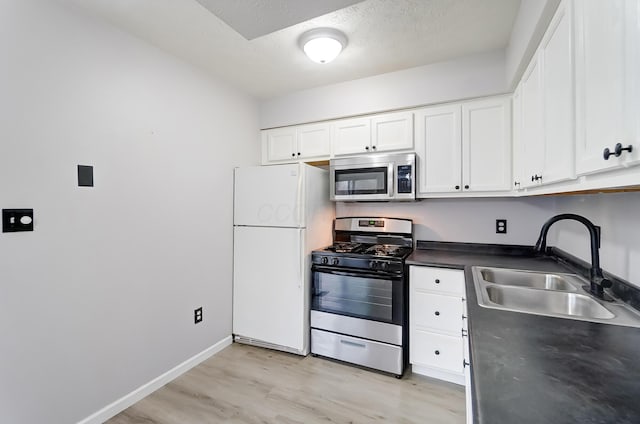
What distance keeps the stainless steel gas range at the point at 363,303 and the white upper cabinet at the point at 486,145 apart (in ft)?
2.46

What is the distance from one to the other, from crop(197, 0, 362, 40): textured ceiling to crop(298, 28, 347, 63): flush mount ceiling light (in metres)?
0.38

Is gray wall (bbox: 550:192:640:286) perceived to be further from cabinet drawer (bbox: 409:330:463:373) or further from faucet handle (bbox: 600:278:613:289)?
cabinet drawer (bbox: 409:330:463:373)

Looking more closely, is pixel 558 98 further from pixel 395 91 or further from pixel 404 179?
pixel 395 91

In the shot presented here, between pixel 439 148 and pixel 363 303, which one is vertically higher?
pixel 439 148

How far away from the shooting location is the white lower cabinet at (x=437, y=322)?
211 centimetres

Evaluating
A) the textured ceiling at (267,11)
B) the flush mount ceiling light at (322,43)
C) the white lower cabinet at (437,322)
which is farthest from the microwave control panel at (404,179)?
the textured ceiling at (267,11)

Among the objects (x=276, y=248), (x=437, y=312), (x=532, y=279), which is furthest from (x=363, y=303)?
(x=532, y=279)

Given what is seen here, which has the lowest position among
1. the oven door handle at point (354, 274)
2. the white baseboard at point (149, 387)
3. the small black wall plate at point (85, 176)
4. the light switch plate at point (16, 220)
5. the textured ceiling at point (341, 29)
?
the white baseboard at point (149, 387)

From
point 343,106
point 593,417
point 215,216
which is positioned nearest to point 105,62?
point 215,216

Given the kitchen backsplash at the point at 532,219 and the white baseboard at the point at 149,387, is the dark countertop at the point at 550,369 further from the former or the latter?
the white baseboard at the point at 149,387

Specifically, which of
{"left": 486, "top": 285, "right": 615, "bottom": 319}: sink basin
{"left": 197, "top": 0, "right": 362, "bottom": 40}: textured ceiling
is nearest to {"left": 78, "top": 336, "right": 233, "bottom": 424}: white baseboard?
{"left": 486, "top": 285, "right": 615, "bottom": 319}: sink basin

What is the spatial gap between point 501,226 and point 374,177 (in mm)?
1186

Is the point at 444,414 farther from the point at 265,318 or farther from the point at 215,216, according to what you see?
the point at 215,216

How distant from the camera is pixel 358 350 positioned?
2410 millimetres
